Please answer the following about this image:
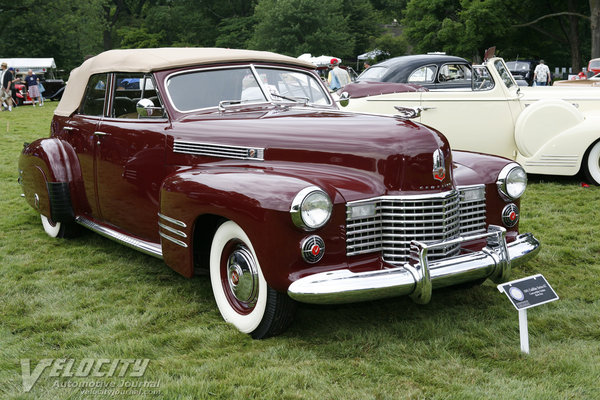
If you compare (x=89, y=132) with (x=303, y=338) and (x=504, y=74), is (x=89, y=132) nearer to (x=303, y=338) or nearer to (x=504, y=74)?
(x=303, y=338)

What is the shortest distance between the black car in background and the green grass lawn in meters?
6.34

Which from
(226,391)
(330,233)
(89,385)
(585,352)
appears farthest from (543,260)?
(89,385)

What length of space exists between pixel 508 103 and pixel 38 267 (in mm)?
6242

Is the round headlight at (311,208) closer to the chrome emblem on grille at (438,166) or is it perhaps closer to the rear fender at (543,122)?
the chrome emblem on grille at (438,166)

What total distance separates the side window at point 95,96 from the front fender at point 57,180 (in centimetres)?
40

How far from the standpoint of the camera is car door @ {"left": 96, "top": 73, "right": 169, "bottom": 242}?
4.42m

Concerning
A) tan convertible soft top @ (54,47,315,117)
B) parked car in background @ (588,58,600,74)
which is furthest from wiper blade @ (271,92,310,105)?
parked car in background @ (588,58,600,74)

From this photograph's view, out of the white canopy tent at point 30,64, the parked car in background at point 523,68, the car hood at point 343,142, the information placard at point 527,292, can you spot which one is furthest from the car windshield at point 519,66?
the information placard at point 527,292

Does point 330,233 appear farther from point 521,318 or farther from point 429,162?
point 521,318

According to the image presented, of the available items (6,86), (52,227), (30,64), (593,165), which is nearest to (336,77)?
(593,165)

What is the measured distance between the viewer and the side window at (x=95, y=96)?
17.0 ft

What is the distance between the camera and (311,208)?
320 cm

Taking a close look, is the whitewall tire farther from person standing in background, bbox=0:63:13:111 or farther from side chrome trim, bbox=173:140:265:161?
person standing in background, bbox=0:63:13:111

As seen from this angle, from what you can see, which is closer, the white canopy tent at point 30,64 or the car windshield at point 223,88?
the car windshield at point 223,88
